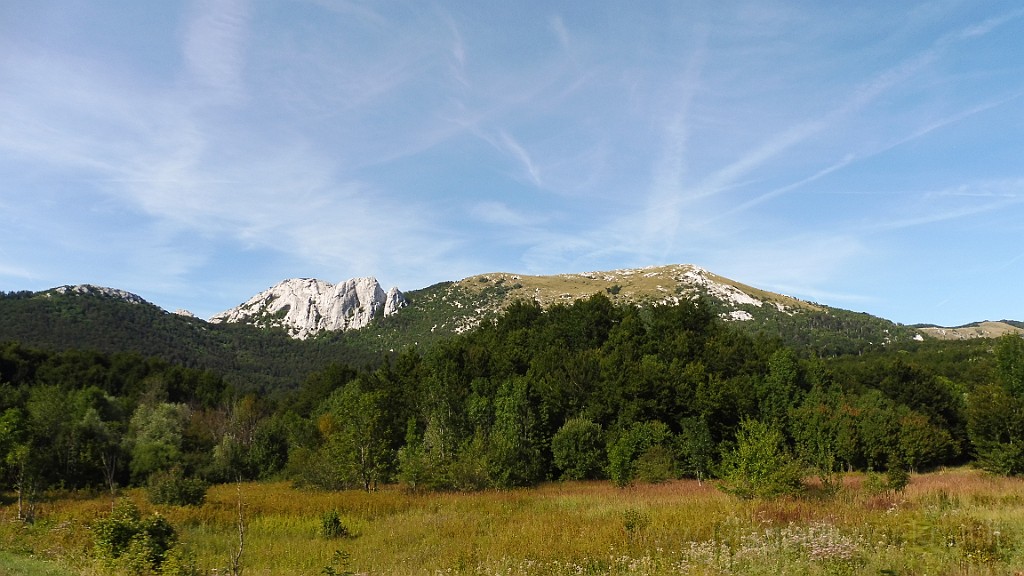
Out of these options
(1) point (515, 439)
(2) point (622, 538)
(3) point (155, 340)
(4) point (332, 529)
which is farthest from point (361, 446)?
(3) point (155, 340)

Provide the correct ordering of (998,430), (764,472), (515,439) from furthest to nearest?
(515,439) < (998,430) < (764,472)

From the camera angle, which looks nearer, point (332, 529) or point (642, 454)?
point (332, 529)

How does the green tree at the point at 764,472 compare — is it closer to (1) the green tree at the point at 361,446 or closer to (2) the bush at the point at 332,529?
(2) the bush at the point at 332,529

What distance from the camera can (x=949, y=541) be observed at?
423 inches

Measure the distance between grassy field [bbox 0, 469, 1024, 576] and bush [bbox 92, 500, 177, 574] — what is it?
0.52 metres

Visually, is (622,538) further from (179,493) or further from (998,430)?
(998,430)

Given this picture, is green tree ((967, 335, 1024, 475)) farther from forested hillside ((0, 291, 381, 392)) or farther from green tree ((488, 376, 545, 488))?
forested hillside ((0, 291, 381, 392))

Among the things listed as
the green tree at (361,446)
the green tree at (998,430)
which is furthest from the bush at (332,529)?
the green tree at (998,430)

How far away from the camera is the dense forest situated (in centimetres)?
3616

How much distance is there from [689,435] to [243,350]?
590 feet

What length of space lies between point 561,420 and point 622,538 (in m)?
33.3

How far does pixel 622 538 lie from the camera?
44.8 ft

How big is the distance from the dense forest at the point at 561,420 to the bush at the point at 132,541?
14771 mm

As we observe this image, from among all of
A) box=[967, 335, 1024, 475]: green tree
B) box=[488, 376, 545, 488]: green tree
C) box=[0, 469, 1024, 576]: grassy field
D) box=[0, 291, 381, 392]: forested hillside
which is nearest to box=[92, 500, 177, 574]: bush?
box=[0, 469, 1024, 576]: grassy field
